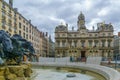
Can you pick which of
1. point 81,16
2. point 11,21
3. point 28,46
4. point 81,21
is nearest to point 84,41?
point 81,21

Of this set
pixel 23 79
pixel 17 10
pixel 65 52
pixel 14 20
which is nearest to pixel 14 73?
pixel 23 79

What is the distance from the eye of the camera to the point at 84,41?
93.2 m

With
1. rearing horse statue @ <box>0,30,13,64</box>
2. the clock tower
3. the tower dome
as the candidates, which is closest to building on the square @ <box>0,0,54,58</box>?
the clock tower

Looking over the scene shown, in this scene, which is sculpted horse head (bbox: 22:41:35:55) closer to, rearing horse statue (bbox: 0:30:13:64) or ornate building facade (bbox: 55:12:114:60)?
rearing horse statue (bbox: 0:30:13:64)

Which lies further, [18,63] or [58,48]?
[58,48]

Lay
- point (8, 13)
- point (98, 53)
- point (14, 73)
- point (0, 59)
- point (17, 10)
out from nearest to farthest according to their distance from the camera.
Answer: point (0, 59) < point (14, 73) < point (8, 13) < point (17, 10) < point (98, 53)

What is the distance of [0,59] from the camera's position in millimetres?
14039

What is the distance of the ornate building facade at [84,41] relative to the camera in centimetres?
9100

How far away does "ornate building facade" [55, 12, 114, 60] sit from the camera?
91.0m

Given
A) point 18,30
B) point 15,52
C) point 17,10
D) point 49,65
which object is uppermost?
point 17,10

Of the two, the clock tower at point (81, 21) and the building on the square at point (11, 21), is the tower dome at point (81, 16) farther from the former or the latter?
the building on the square at point (11, 21)

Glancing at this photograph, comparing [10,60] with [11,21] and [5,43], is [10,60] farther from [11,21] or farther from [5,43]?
[11,21]

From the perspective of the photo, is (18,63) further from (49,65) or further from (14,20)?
(14,20)

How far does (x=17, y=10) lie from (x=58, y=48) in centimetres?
3596
